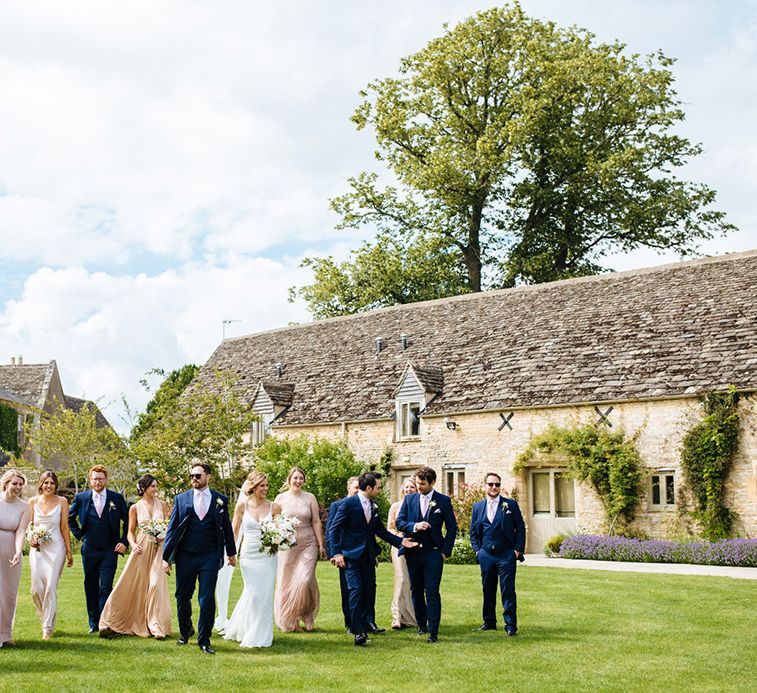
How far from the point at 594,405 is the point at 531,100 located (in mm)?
17473

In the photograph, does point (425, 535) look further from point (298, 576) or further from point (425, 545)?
point (298, 576)

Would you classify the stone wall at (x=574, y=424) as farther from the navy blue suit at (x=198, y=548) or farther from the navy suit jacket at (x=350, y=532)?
the navy blue suit at (x=198, y=548)

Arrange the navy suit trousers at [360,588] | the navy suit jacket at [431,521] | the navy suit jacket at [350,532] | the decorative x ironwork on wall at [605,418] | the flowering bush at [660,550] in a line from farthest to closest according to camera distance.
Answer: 1. the decorative x ironwork on wall at [605,418]
2. the flowering bush at [660,550]
3. the navy suit jacket at [431,521]
4. the navy suit jacket at [350,532]
5. the navy suit trousers at [360,588]

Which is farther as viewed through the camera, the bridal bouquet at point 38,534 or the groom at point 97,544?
the groom at point 97,544

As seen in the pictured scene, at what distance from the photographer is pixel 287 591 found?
12.6 meters

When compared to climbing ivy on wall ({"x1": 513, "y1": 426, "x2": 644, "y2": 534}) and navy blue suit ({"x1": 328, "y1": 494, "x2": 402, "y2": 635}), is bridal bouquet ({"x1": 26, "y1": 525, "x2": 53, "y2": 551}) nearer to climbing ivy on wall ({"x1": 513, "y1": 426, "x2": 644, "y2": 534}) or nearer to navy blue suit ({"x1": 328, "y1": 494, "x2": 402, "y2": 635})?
navy blue suit ({"x1": 328, "y1": 494, "x2": 402, "y2": 635})

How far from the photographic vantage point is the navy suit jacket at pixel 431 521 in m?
12.0

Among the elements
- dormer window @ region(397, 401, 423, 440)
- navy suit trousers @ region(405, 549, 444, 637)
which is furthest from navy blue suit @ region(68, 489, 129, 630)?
dormer window @ region(397, 401, 423, 440)

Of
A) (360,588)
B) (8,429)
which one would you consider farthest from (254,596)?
(8,429)

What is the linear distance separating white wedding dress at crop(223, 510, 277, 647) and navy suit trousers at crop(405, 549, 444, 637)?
1.75 meters

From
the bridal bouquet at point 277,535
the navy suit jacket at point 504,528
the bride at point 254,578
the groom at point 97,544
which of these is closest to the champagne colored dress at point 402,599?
the navy suit jacket at point 504,528

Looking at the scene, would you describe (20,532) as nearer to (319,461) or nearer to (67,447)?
(319,461)

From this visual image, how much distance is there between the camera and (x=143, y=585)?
1226 cm

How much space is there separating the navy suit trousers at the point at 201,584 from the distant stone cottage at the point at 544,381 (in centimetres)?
1603
